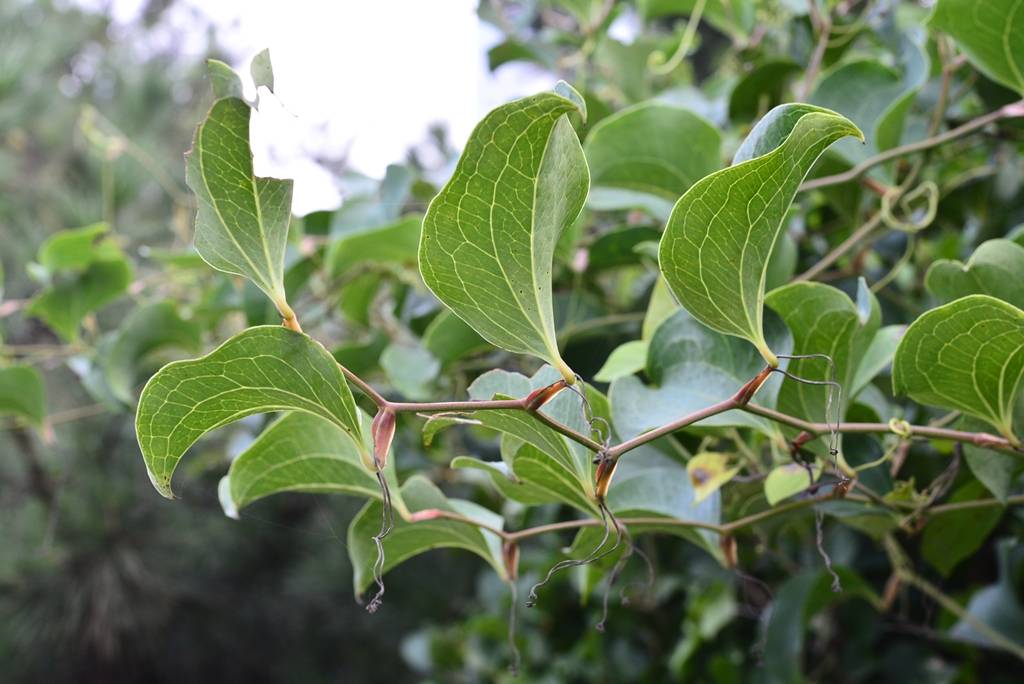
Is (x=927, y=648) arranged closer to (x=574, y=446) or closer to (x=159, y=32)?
(x=574, y=446)

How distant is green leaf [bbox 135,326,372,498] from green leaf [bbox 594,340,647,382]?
0.10 meters

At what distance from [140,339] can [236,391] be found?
0.31 metres

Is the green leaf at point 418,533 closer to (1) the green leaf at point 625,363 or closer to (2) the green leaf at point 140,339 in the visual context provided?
(1) the green leaf at point 625,363

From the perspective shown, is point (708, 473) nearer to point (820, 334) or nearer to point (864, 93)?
point (820, 334)

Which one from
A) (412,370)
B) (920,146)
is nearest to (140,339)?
(412,370)

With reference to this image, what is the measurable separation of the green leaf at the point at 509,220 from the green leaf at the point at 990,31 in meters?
0.20

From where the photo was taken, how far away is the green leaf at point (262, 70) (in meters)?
0.22

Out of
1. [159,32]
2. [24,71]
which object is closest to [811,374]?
[24,71]

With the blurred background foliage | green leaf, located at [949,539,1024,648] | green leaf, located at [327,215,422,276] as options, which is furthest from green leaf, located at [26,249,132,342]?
green leaf, located at [949,539,1024,648]

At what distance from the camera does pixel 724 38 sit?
1238 millimetres

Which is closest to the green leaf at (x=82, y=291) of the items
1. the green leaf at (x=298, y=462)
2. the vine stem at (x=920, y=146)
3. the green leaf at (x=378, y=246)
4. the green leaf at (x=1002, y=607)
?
the green leaf at (x=378, y=246)

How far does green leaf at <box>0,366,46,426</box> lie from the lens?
470 millimetres

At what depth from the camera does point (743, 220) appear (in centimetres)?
23

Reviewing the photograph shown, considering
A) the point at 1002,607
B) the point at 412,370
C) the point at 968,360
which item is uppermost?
the point at 968,360
